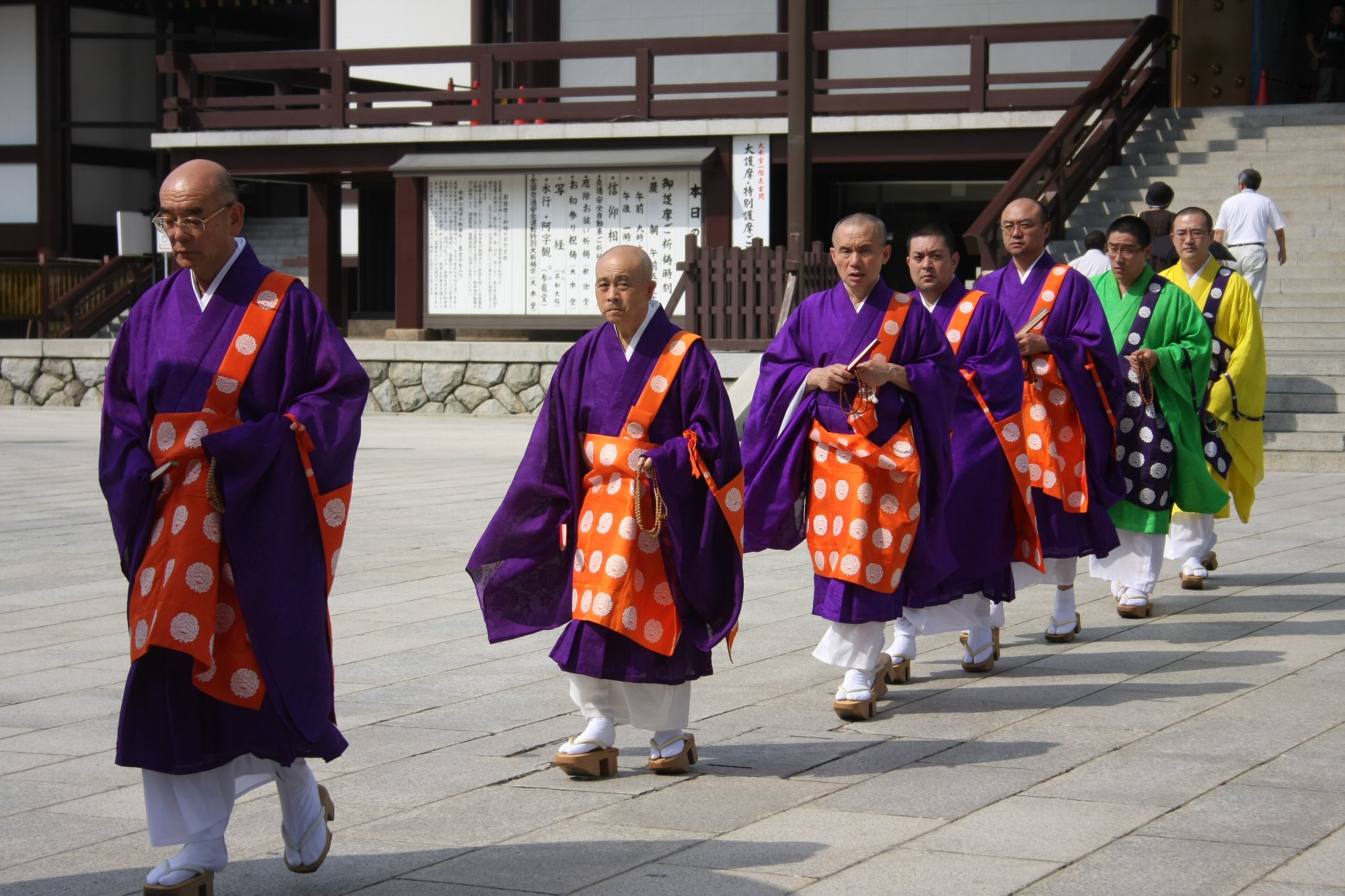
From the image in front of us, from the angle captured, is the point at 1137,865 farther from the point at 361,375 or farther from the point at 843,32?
the point at 843,32

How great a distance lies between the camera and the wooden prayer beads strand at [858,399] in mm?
5180

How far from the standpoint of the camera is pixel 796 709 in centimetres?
530

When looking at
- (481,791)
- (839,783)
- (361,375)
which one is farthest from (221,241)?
(839,783)

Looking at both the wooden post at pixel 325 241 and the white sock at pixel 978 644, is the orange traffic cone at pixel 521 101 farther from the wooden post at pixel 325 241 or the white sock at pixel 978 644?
the white sock at pixel 978 644

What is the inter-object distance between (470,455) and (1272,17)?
12.9m

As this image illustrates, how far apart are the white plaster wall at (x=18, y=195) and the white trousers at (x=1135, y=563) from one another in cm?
1994

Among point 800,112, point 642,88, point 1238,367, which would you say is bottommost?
point 1238,367

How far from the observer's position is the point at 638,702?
4516 millimetres

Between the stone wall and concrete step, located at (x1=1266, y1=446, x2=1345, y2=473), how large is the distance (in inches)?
279

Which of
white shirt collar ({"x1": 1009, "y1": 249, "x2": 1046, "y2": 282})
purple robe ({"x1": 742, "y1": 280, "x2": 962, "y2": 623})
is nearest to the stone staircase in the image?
white shirt collar ({"x1": 1009, "y1": 249, "x2": 1046, "y2": 282})

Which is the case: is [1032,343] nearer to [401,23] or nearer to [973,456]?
[973,456]

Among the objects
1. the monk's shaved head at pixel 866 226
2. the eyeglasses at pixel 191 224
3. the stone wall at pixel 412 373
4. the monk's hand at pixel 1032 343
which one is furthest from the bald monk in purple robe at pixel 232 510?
Result: the stone wall at pixel 412 373

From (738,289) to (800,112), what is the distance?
218 centimetres

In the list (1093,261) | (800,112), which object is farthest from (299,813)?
(800,112)
